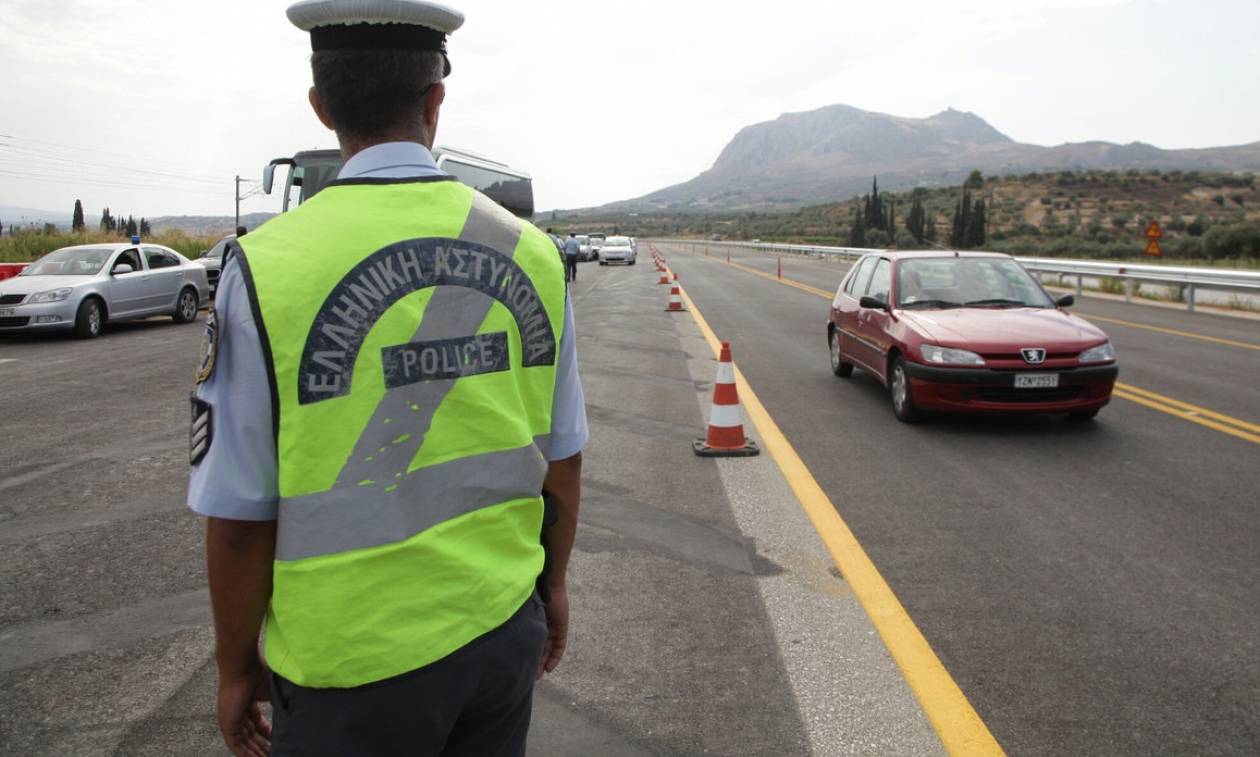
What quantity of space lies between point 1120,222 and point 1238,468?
198ft

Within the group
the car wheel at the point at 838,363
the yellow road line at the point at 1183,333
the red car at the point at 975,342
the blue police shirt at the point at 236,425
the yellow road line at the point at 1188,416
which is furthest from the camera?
the yellow road line at the point at 1183,333

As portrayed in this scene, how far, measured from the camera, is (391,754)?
1.54 m

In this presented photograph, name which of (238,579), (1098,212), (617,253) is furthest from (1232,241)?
(238,579)

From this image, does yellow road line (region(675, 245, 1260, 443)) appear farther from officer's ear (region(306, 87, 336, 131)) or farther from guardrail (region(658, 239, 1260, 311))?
officer's ear (region(306, 87, 336, 131))

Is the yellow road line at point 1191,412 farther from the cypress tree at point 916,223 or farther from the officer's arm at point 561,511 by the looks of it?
the cypress tree at point 916,223

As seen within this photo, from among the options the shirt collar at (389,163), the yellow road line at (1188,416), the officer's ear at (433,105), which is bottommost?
the yellow road line at (1188,416)

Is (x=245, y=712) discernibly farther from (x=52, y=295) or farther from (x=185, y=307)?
(x=185, y=307)

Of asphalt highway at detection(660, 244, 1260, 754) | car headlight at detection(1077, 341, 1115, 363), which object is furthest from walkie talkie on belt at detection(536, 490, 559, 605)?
car headlight at detection(1077, 341, 1115, 363)

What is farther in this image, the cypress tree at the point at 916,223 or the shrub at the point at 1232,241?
the cypress tree at the point at 916,223

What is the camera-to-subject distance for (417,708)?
1.54 metres

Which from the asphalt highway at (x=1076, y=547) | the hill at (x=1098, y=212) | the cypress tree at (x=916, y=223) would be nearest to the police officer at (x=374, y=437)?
the asphalt highway at (x=1076, y=547)

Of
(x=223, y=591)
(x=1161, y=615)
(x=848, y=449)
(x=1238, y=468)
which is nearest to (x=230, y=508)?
(x=223, y=591)

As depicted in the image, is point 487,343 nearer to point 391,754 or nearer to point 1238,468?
point 391,754

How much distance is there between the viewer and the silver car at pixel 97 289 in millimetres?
14938
